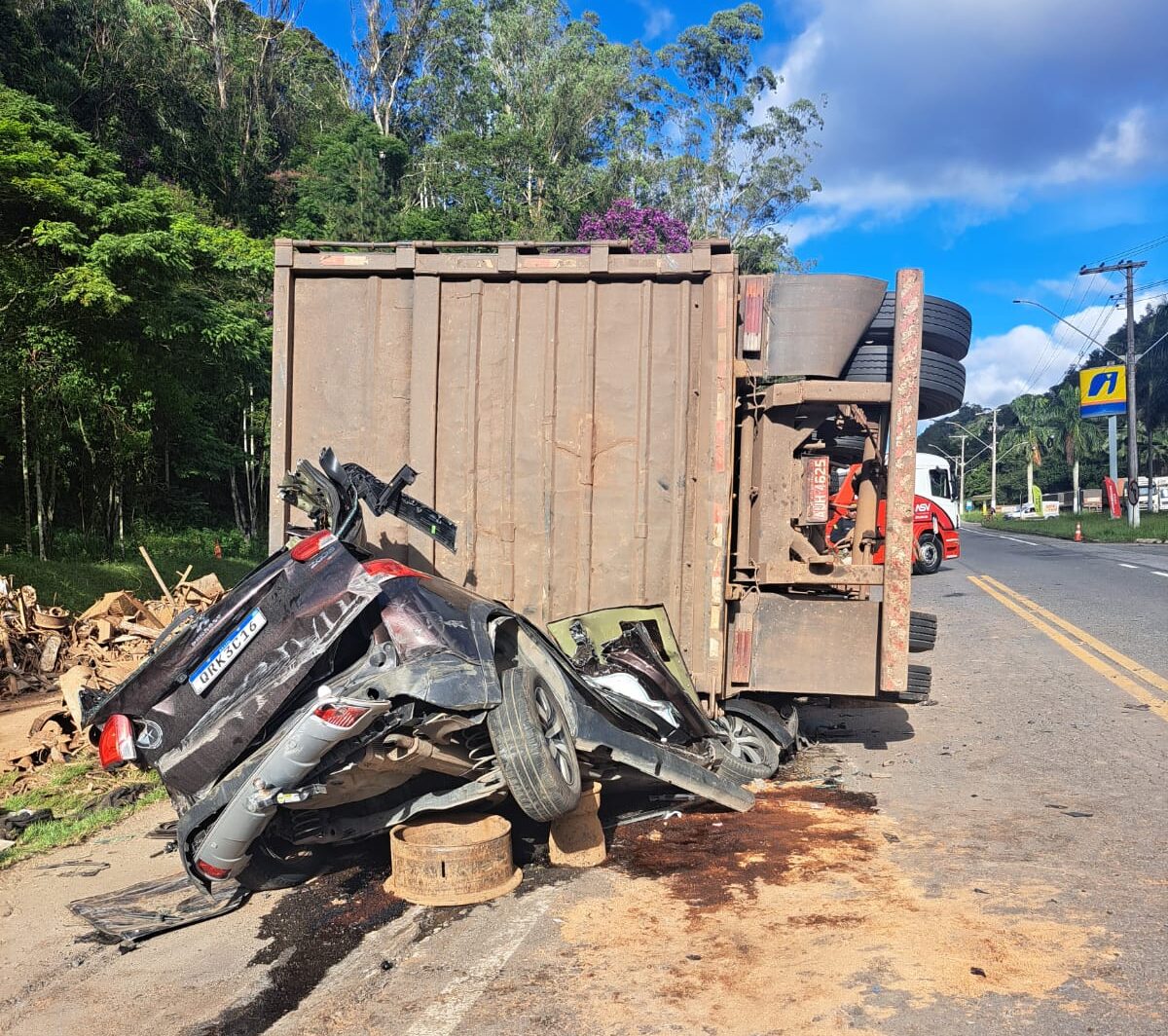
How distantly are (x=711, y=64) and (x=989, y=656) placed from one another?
3565 cm

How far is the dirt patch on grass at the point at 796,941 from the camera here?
2875 millimetres

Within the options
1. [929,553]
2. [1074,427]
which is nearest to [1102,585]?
[929,553]

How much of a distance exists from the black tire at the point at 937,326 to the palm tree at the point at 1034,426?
82.8 metres

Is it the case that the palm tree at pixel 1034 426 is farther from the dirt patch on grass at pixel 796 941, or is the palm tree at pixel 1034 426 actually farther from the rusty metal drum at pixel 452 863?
the rusty metal drum at pixel 452 863

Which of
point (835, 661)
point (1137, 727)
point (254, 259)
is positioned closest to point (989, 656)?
point (1137, 727)

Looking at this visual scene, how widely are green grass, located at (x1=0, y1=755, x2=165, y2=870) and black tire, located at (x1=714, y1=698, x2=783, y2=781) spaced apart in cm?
343

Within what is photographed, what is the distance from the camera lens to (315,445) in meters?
5.87

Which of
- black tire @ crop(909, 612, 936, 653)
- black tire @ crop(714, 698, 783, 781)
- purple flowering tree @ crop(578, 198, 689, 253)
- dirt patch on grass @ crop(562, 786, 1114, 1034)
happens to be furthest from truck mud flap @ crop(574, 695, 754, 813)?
purple flowering tree @ crop(578, 198, 689, 253)

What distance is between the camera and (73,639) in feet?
32.9

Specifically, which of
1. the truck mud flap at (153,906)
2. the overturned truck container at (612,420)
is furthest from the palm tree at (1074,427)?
the truck mud flap at (153,906)

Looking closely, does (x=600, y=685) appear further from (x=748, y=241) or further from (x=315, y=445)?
(x=748, y=241)

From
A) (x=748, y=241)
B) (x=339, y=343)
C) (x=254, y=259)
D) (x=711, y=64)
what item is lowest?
(x=339, y=343)

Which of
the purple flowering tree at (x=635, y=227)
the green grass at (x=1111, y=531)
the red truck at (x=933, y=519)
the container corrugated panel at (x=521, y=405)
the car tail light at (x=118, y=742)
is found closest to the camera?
the car tail light at (x=118, y=742)

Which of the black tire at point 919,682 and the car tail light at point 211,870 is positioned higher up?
the black tire at point 919,682
